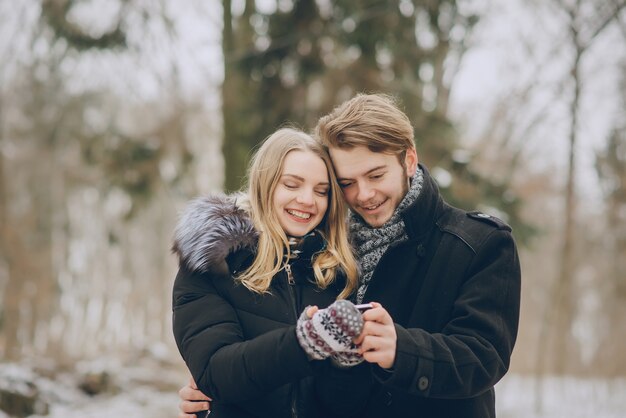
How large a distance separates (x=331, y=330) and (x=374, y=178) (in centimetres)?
78

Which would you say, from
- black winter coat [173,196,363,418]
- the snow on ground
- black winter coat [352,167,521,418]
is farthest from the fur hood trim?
the snow on ground

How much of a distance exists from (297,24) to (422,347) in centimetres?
646

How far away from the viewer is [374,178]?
2.52 m

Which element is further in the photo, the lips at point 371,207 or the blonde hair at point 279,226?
the lips at point 371,207

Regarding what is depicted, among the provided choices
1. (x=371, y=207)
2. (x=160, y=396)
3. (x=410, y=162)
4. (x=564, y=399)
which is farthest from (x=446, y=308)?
(x=564, y=399)

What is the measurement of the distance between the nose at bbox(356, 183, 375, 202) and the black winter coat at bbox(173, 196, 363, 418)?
24 centimetres

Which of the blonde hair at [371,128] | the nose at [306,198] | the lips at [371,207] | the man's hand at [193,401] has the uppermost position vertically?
the blonde hair at [371,128]

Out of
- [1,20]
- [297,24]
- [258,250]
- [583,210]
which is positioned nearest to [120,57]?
[1,20]

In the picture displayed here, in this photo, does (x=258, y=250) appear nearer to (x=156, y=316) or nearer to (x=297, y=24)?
(x=297, y=24)

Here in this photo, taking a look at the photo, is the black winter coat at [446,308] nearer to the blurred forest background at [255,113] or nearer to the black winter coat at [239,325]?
the black winter coat at [239,325]

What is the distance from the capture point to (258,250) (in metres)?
2.45

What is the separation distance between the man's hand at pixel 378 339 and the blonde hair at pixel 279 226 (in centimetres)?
50

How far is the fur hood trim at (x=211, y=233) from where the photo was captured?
2.34 meters

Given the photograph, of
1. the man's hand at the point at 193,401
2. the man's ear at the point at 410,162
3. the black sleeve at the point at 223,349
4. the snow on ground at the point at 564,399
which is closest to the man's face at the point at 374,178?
the man's ear at the point at 410,162
